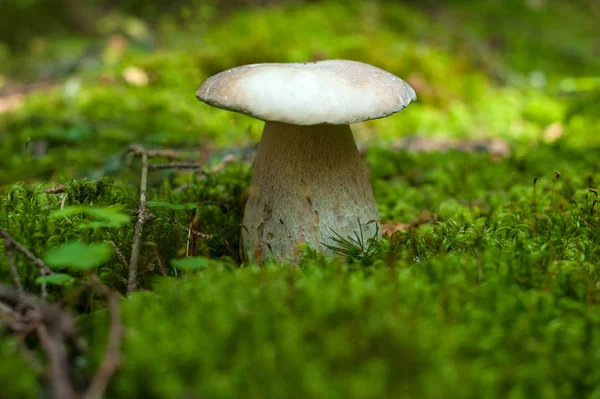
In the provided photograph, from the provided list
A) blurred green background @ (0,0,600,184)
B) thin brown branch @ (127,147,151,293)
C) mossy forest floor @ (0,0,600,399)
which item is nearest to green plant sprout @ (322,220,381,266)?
mossy forest floor @ (0,0,600,399)

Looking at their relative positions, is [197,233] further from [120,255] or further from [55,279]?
[55,279]

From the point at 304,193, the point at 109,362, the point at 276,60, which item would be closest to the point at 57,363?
the point at 109,362

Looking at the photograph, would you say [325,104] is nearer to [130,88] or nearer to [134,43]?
[130,88]

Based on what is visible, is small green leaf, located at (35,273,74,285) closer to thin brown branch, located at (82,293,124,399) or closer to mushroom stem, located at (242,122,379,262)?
thin brown branch, located at (82,293,124,399)

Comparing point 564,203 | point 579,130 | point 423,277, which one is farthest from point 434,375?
point 579,130

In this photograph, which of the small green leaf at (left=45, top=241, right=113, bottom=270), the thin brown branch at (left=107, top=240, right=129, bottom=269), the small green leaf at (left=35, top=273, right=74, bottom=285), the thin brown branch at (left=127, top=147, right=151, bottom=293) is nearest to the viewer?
the small green leaf at (left=45, top=241, right=113, bottom=270)

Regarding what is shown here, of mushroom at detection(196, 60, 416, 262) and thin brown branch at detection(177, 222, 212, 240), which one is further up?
mushroom at detection(196, 60, 416, 262)
